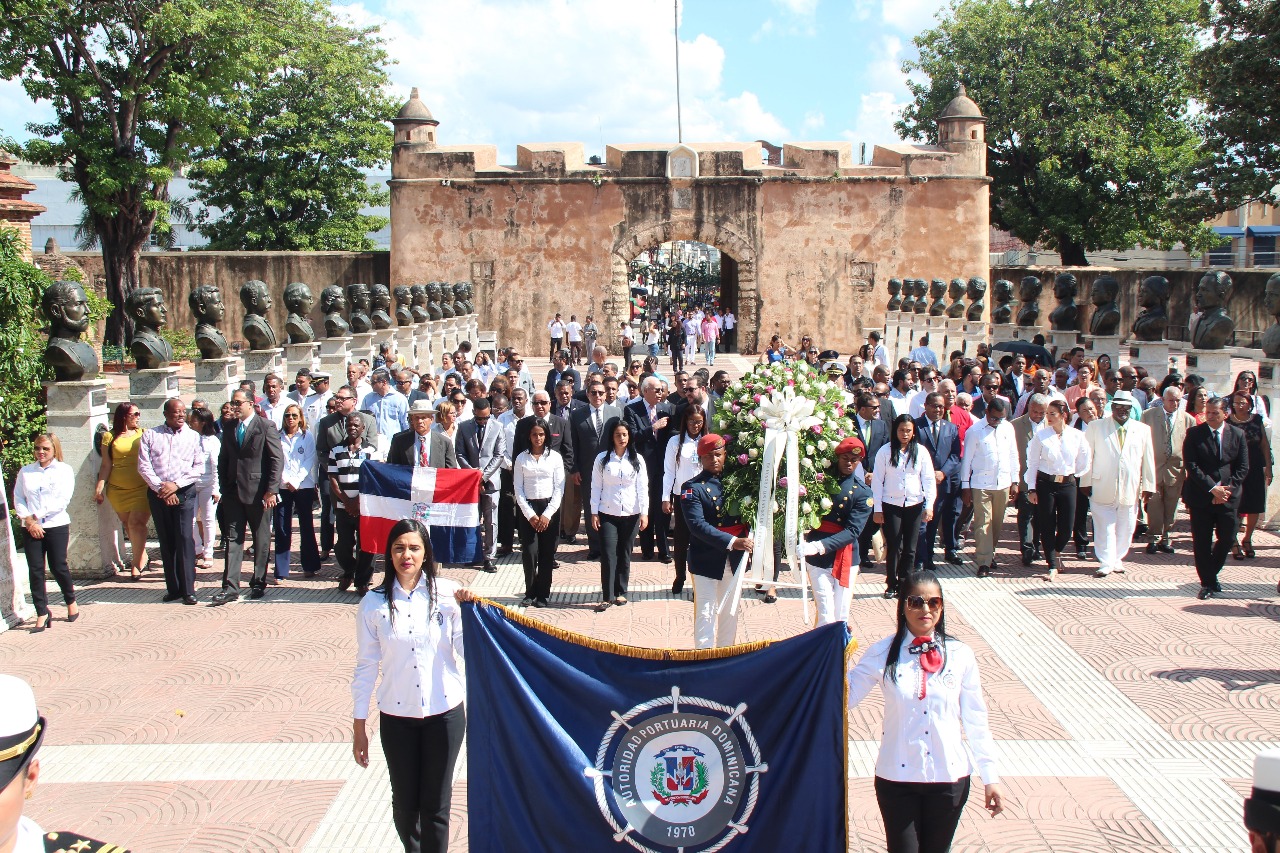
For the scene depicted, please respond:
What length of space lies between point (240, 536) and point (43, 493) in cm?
151

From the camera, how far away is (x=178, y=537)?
9117mm

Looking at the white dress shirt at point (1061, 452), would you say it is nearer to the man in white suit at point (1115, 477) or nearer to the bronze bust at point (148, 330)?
the man in white suit at point (1115, 477)

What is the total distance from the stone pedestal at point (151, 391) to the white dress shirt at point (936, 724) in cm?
844

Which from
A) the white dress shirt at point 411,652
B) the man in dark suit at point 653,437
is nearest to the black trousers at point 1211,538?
the man in dark suit at point 653,437

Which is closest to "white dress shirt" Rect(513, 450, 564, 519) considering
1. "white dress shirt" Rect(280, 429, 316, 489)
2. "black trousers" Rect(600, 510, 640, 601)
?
"black trousers" Rect(600, 510, 640, 601)

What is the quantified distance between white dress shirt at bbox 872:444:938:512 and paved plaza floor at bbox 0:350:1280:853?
2.99 feet

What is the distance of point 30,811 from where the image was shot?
18.4ft

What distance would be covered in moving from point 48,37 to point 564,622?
2207cm

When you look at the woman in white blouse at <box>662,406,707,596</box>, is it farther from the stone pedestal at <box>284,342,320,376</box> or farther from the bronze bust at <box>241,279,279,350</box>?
the stone pedestal at <box>284,342,320,376</box>

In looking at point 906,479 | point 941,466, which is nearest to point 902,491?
point 906,479

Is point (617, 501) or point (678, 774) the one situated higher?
point (617, 501)

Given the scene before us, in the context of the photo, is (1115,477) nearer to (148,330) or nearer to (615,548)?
(615,548)

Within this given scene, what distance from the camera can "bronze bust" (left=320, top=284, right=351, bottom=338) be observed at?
1627cm

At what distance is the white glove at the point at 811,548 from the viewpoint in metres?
6.55
